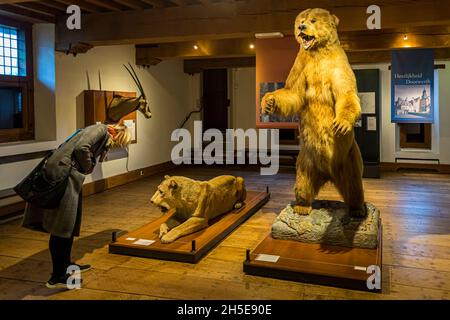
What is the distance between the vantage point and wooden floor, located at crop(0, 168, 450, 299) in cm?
288

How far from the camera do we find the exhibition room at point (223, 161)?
298cm

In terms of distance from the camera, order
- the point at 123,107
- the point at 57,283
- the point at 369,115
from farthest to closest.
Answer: the point at 369,115, the point at 123,107, the point at 57,283

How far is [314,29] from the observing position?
Result: 10.9 ft

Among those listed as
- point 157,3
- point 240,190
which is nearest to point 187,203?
point 240,190

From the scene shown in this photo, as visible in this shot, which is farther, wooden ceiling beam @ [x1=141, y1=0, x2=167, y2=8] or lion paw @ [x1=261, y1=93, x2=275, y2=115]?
wooden ceiling beam @ [x1=141, y1=0, x2=167, y2=8]

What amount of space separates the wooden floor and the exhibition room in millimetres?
20

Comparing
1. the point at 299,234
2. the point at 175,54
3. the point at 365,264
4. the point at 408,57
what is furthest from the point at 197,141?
the point at 365,264

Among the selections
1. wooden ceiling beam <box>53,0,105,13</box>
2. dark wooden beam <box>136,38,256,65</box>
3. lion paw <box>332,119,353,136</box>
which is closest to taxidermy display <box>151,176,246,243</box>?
lion paw <box>332,119,353,136</box>

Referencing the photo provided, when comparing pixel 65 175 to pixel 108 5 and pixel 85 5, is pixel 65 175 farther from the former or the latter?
pixel 85 5

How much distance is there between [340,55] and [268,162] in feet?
19.3

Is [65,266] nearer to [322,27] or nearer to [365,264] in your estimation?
[365,264]

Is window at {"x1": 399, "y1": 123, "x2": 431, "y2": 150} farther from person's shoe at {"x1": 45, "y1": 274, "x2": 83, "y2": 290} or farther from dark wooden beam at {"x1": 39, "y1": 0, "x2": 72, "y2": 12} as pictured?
person's shoe at {"x1": 45, "y1": 274, "x2": 83, "y2": 290}
